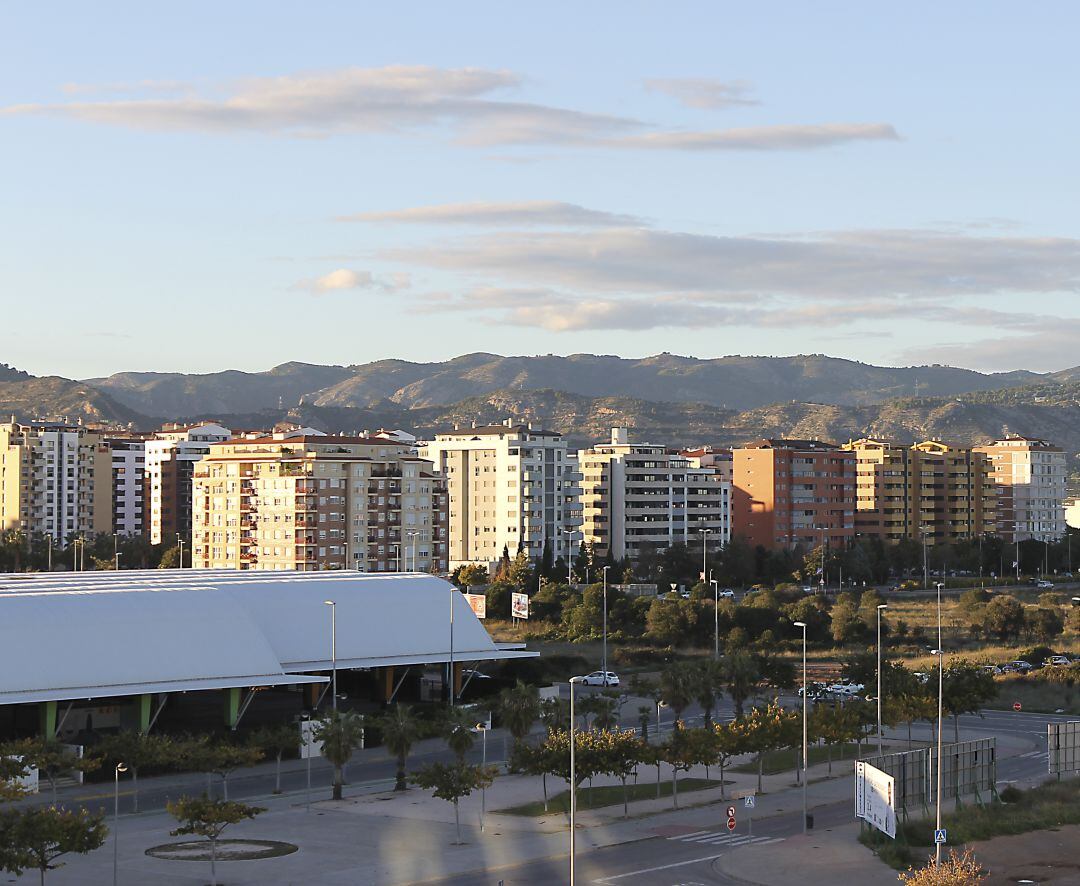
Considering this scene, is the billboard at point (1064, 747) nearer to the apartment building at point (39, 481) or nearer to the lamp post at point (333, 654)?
the lamp post at point (333, 654)

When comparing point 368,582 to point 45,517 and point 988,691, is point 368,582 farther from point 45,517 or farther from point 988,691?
point 45,517

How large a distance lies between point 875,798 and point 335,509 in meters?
96.7

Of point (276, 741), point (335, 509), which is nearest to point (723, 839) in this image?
point (276, 741)

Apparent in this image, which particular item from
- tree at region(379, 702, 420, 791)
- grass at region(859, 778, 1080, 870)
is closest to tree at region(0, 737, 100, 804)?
tree at region(379, 702, 420, 791)

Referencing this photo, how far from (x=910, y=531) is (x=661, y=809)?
131477 millimetres

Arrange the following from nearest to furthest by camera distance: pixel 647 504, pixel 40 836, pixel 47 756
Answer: pixel 40 836
pixel 47 756
pixel 647 504

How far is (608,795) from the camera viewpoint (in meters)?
60.0

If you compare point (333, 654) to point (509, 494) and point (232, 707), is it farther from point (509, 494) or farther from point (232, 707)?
point (509, 494)

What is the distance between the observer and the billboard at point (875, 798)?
47625mm

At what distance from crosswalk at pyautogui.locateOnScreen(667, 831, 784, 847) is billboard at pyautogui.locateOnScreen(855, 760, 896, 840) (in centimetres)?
292

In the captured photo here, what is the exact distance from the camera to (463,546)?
6732 inches

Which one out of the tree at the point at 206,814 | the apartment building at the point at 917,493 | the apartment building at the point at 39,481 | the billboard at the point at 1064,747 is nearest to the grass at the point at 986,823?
the billboard at the point at 1064,747

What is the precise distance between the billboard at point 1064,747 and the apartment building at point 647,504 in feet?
362

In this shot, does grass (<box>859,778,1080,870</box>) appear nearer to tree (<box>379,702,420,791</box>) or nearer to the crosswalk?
the crosswalk
